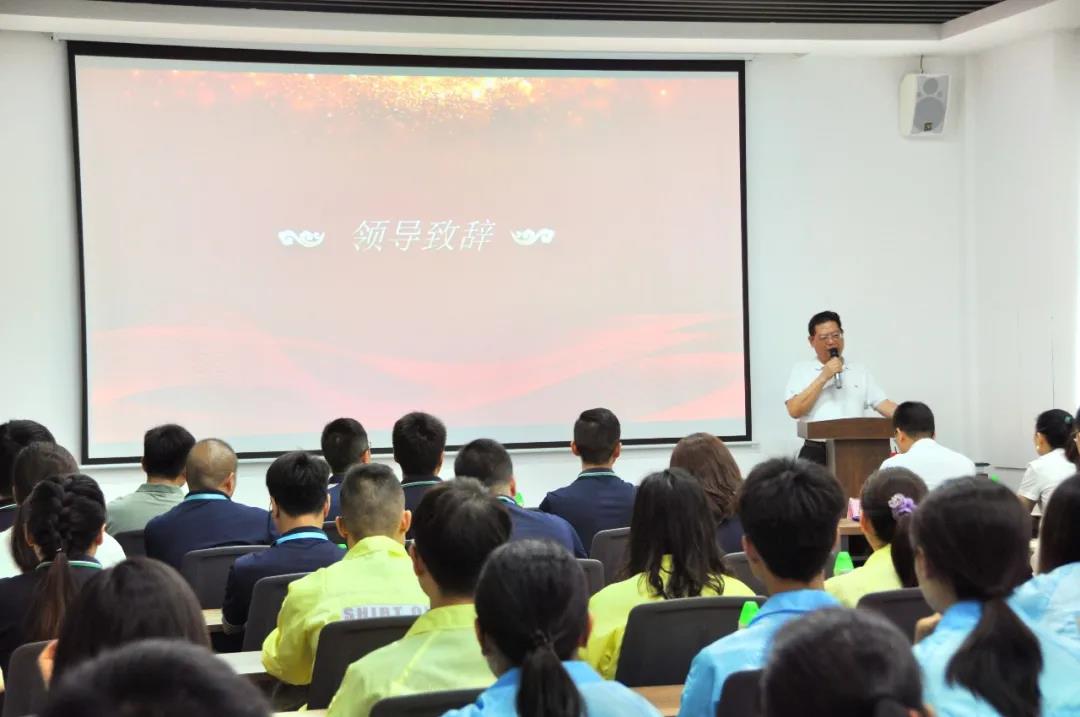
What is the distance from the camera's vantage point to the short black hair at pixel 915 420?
18.3 feet

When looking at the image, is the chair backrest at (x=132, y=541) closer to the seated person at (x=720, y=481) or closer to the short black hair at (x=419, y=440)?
the short black hair at (x=419, y=440)

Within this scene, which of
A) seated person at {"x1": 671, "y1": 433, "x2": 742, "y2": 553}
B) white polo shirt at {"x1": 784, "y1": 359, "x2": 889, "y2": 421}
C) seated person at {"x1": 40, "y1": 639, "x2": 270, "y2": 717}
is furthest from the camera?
white polo shirt at {"x1": 784, "y1": 359, "x2": 889, "y2": 421}

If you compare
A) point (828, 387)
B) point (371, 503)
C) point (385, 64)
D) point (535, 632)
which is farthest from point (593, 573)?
point (385, 64)

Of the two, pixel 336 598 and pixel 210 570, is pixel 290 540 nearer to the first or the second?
pixel 210 570

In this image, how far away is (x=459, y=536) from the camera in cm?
230

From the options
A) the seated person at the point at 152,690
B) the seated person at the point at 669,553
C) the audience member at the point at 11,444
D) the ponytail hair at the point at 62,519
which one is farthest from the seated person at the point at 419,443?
the seated person at the point at 152,690

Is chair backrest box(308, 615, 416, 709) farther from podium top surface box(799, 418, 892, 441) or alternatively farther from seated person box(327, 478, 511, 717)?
podium top surface box(799, 418, 892, 441)

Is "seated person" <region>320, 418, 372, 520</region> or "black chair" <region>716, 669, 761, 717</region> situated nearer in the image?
"black chair" <region>716, 669, 761, 717</region>

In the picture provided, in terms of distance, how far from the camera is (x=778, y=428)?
7812 millimetres

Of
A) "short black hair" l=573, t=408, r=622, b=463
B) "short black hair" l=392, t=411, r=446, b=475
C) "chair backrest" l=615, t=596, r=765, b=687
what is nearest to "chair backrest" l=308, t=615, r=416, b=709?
"chair backrest" l=615, t=596, r=765, b=687

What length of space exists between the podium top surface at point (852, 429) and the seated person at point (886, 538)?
3337 millimetres

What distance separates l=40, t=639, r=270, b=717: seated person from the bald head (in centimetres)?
350

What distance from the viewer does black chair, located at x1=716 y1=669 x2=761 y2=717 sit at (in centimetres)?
198

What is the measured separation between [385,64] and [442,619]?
5393mm
